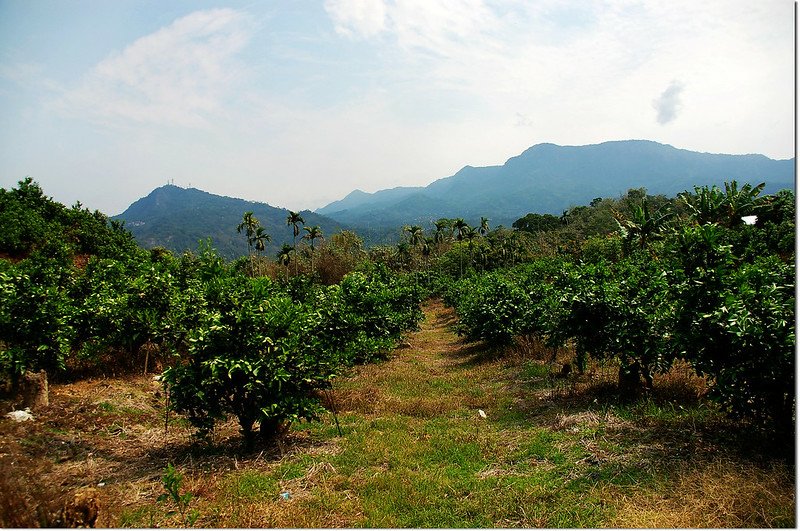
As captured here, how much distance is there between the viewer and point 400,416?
9367 millimetres

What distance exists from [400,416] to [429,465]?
2.87 m

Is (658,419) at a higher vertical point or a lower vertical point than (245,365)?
lower

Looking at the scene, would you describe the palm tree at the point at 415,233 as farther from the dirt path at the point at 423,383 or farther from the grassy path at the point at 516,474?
the grassy path at the point at 516,474

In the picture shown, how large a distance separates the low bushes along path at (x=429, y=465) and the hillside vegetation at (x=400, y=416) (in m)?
0.03

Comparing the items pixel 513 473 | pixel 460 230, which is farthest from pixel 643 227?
pixel 460 230

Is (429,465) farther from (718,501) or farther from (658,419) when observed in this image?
(658,419)

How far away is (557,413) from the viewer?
8.80 meters

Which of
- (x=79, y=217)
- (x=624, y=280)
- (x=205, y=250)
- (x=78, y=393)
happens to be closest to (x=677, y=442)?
(x=624, y=280)

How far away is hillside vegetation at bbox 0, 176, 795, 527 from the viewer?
5105 millimetres

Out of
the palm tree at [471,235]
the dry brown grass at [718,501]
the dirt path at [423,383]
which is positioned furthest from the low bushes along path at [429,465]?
the palm tree at [471,235]

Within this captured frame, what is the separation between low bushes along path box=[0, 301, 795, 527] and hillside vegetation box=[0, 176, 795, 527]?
3cm

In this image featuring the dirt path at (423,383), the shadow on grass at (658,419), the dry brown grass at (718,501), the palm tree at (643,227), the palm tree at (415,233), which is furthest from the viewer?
the palm tree at (415,233)

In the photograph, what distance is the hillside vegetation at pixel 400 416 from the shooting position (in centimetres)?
511

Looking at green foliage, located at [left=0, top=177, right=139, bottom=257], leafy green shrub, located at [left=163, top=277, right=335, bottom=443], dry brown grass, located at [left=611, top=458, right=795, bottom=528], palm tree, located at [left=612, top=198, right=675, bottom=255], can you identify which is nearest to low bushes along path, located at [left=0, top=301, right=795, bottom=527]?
dry brown grass, located at [left=611, top=458, right=795, bottom=528]
